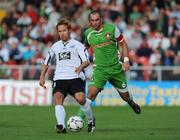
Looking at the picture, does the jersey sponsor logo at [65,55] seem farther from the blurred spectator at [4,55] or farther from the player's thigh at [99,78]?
the blurred spectator at [4,55]

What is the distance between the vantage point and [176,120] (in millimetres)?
17750

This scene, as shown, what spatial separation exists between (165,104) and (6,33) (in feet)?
24.5

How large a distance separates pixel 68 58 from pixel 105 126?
2621mm

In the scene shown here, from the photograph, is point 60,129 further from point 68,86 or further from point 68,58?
point 68,58

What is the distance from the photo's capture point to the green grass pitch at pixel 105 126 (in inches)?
504

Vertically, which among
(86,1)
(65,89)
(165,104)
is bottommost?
(165,104)

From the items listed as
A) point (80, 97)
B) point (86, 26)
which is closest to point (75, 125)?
point (80, 97)

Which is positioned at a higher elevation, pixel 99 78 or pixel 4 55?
pixel 99 78

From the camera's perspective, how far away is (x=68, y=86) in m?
13.7

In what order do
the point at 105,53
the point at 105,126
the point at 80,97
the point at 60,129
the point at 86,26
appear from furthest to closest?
the point at 86,26 < the point at 105,126 < the point at 105,53 < the point at 80,97 < the point at 60,129

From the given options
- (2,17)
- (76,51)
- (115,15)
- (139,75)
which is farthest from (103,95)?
(76,51)

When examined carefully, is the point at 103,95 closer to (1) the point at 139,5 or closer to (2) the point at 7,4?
(1) the point at 139,5

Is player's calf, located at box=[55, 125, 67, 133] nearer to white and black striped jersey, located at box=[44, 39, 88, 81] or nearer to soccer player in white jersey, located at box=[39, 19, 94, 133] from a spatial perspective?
soccer player in white jersey, located at box=[39, 19, 94, 133]

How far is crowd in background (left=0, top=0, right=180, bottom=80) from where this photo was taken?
88.9ft
